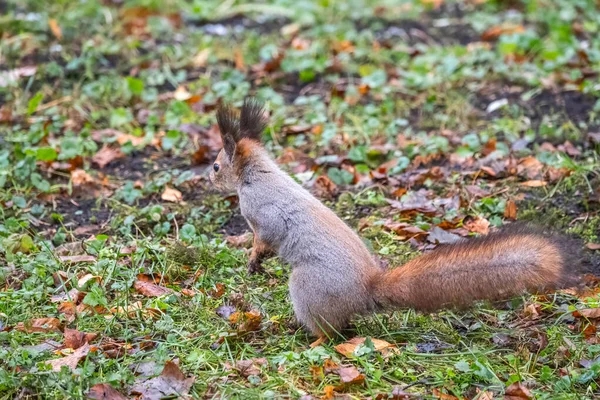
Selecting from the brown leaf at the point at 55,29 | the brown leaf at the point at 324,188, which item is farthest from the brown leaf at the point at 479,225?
the brown leaf at the point at 55,29

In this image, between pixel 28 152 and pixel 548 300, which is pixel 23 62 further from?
pixel 548 300

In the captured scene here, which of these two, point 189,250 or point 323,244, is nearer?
point 323,244

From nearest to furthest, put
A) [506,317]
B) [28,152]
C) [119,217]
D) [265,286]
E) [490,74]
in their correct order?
[506,317] < [265,286] < [119,217] < [28,152] < [490,74]

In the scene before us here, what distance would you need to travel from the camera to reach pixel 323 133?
16.8 ft

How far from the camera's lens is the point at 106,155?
4.92 m

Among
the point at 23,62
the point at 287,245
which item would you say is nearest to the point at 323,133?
the point at 287,245

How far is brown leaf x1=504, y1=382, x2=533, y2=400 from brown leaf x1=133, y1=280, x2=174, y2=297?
142cm

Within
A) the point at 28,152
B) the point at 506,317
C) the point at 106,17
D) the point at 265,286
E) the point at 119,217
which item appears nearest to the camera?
the point at 506,317

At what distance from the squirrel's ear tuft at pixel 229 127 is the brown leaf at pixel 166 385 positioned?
105 centimetres

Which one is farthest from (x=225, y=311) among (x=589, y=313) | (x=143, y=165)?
(x=143, y=165)

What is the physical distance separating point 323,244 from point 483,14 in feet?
15.7

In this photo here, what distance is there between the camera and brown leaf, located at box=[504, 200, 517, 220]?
13.3 feet

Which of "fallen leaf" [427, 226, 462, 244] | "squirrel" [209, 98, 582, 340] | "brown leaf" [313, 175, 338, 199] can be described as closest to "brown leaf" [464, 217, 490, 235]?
"fallen leaf" [427, 226, 462, 244]

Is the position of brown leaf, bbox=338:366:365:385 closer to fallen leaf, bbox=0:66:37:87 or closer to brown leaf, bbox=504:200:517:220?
brown leaf, bbox=504:200:517:220
